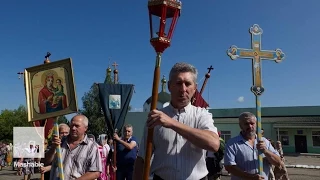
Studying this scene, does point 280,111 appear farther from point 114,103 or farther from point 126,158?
→ point 126,158

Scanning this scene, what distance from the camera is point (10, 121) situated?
5972cm

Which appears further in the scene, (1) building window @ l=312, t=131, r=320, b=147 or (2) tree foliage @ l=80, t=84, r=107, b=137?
(2) tree foliage @ l=80, t=84, r=107, b=137

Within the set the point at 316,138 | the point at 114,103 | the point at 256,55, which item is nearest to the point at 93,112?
the point at 316,138

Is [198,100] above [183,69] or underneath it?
underneath

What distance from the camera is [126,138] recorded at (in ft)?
23.5

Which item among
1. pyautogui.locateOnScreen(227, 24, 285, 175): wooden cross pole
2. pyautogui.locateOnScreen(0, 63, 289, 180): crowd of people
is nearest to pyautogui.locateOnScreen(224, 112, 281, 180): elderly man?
pyautogui.locateOnScreen(0, 63, 289, 180): crowd of people

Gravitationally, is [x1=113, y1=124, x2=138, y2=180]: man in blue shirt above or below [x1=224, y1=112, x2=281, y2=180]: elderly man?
below

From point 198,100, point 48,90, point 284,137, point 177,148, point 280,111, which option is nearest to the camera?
point 177,148

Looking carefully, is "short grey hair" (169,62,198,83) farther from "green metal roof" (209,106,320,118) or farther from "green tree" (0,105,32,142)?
"green tree" (0,105,32,142)

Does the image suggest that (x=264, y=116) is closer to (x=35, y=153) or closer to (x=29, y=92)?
(x=35, y=153)

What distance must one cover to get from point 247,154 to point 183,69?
2384 mm

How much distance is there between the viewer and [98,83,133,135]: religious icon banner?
29.2 feet

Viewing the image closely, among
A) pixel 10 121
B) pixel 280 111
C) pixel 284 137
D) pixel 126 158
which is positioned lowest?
pixel 284 137

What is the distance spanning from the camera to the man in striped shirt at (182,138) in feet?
6.62
